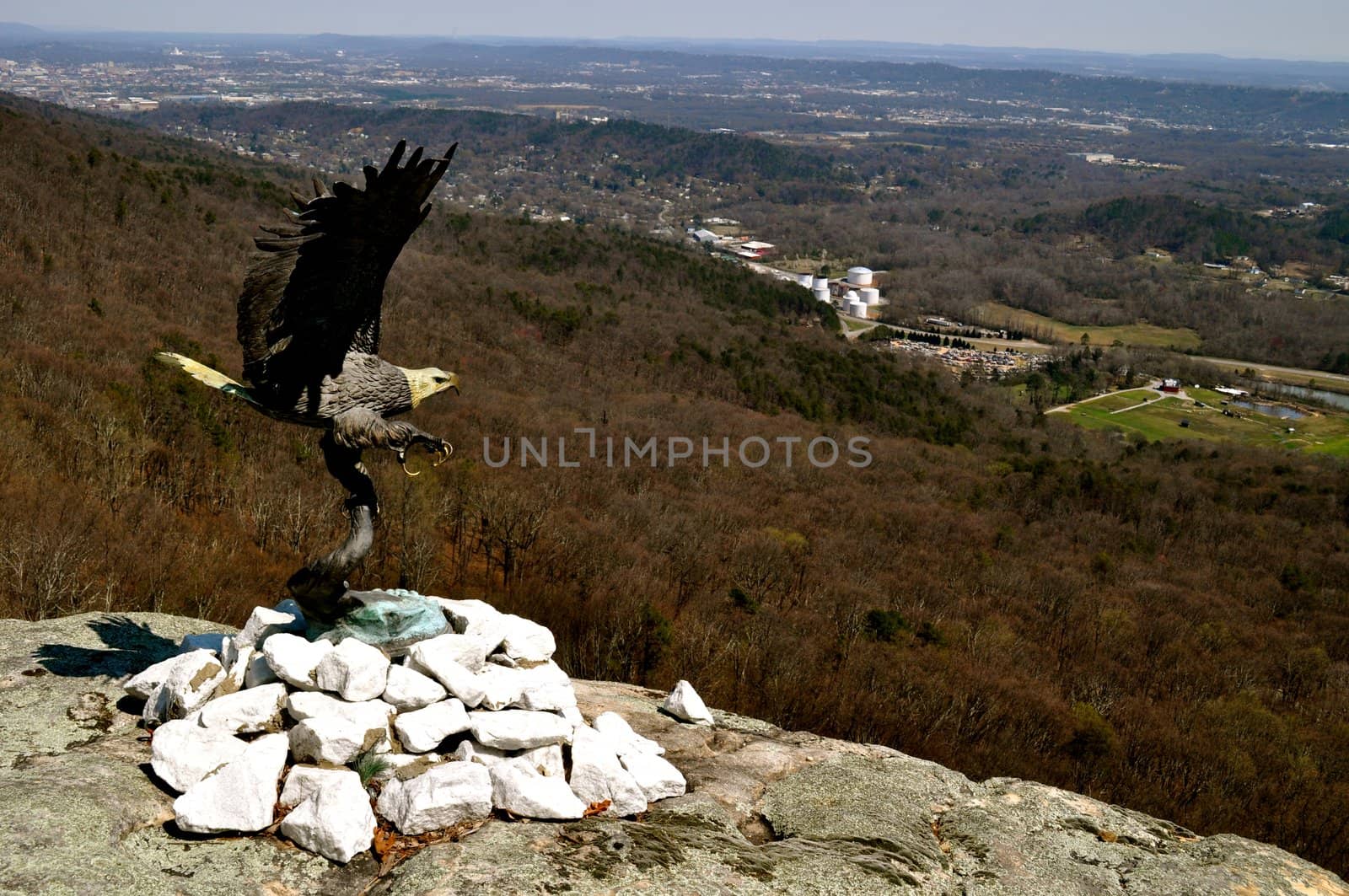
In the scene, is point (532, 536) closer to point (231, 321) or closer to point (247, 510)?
point (247, 510)

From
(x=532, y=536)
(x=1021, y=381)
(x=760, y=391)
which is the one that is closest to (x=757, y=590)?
(x=532, y=536)

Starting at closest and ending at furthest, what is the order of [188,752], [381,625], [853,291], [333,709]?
[188,752]
[333,709]
[381,625]
[853,291]

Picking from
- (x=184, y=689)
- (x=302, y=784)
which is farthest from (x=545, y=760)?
(x=184, y=689)

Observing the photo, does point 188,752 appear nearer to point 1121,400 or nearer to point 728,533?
point 728,533

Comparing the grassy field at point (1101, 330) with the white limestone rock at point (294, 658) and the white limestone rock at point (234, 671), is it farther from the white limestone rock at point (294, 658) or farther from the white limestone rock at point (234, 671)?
the white limestone rock at point (234, 671)

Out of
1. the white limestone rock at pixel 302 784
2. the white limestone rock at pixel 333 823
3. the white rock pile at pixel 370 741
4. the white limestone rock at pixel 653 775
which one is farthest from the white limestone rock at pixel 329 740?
the white limestone rock at pixel 653 775
